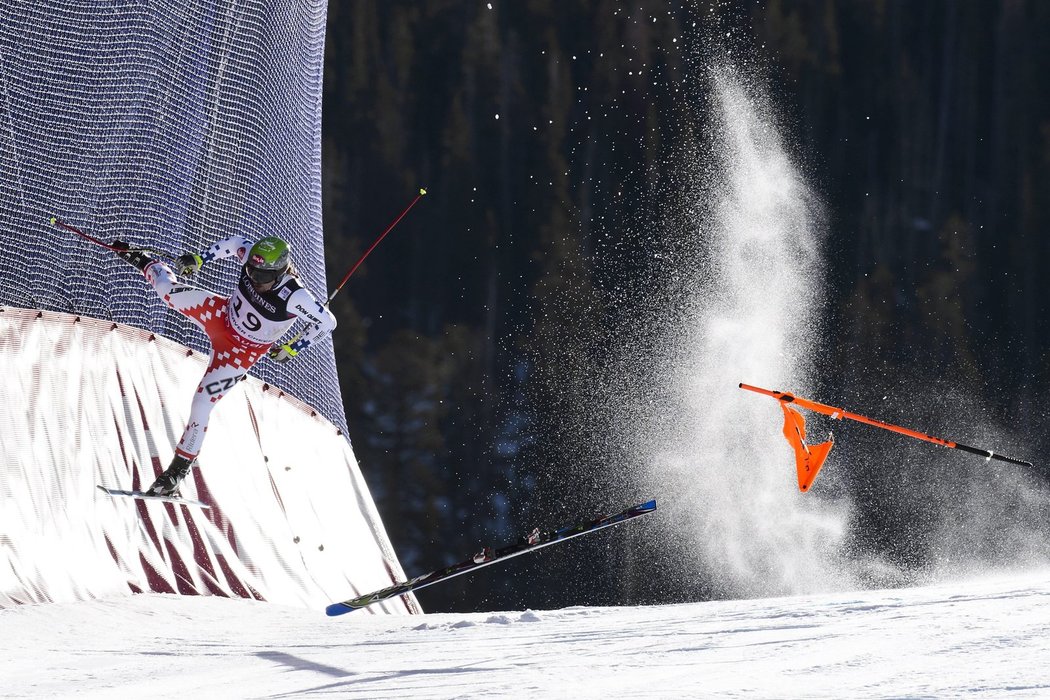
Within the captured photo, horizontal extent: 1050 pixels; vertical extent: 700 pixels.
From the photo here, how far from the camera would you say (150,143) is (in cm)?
780

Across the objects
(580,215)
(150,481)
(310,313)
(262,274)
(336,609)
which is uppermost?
(580,215)

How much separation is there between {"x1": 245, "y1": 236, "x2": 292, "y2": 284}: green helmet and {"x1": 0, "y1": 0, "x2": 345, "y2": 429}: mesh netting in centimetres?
231

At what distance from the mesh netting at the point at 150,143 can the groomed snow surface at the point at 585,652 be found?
8.44ft

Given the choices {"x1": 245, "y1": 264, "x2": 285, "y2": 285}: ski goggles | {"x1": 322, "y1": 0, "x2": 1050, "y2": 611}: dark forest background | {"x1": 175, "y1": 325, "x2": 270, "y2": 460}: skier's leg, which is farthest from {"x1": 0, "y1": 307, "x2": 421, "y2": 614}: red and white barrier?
{"x1": 322, "y1": 0, "x2": 1050, "y2": 611}: dark forest background

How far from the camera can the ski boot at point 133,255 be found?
570 cm

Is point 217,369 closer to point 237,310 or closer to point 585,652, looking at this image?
point 237,310

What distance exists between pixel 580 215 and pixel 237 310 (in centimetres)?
1012

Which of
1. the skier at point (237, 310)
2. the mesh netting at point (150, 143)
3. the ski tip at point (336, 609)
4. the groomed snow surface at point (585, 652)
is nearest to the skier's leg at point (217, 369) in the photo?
the skier at point (237, 310)

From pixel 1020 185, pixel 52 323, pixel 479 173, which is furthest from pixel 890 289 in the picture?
pixel 52 323

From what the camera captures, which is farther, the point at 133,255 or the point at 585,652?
the point at 133,255

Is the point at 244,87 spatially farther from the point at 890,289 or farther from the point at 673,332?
the point at 890,289

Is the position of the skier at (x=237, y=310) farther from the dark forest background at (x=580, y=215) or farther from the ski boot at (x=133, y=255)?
the dark forest background at (x=580, y=215)

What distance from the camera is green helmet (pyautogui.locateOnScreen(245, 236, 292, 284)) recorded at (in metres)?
5.58

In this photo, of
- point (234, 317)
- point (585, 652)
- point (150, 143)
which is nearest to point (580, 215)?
point (150, 143)
